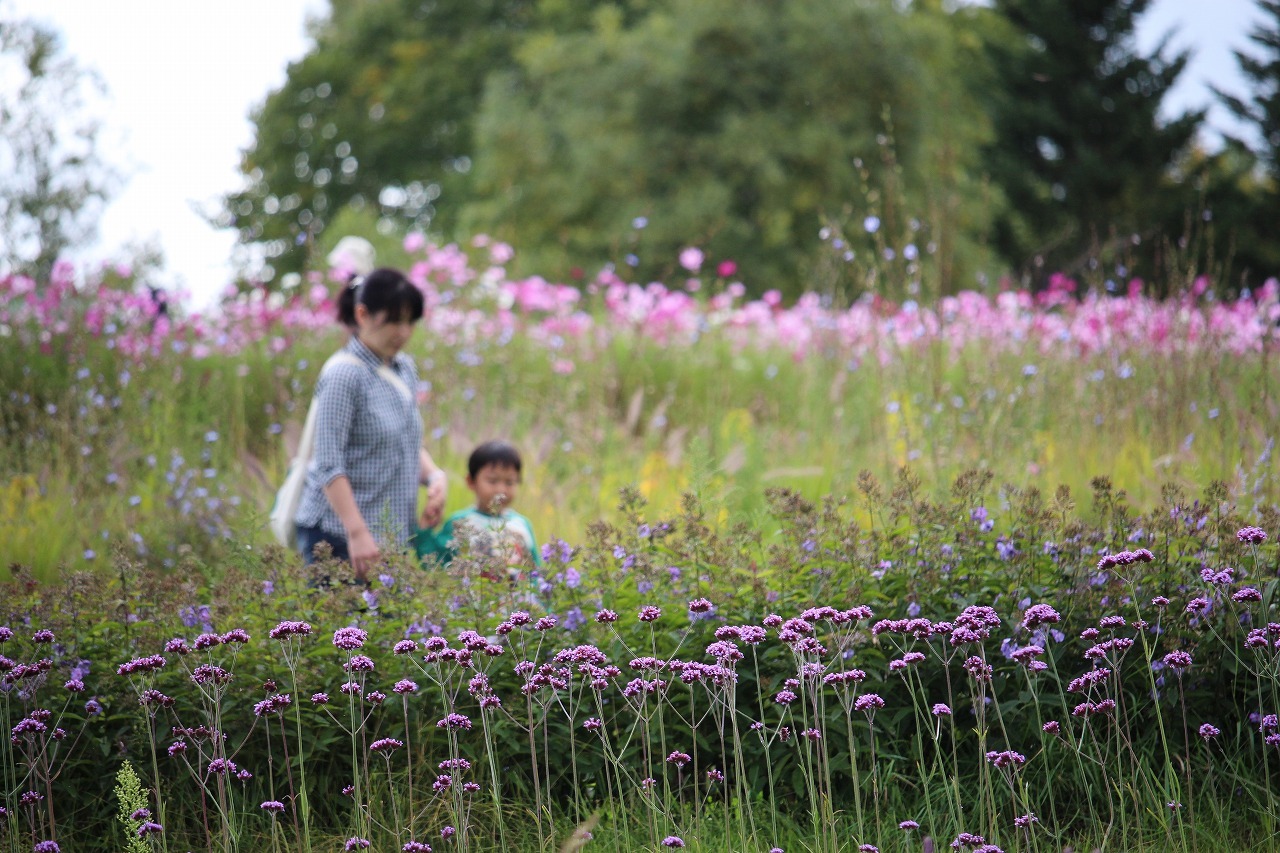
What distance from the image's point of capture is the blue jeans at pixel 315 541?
4328mm

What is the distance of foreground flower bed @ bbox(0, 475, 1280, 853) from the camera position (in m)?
2.68

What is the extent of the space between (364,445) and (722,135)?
712 inches

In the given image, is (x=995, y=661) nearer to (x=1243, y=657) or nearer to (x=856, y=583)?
(x=856, y=583)

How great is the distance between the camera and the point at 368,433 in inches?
171

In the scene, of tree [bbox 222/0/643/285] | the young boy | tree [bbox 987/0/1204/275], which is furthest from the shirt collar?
tree [bbox 222/0/643/285]

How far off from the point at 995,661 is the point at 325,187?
27.0 meters

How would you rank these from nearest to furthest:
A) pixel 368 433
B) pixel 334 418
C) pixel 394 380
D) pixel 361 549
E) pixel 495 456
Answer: pixel 361 549 < pixel 334 418 < pixel 368 433 < pixel 394 380 < pixel 495 456

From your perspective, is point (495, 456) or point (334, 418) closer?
point (334, 418)

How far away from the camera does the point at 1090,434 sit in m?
5.99

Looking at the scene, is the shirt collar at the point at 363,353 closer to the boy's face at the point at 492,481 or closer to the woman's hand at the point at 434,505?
the woman's hand at the point at 434,505

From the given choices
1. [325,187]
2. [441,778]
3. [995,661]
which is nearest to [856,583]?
[995,661]

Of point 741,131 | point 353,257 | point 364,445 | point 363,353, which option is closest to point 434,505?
point 364,445

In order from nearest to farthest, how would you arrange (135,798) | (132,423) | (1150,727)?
(135,798), (1150,727), (132,423)

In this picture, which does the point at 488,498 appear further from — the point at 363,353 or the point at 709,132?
the point at 709,132
